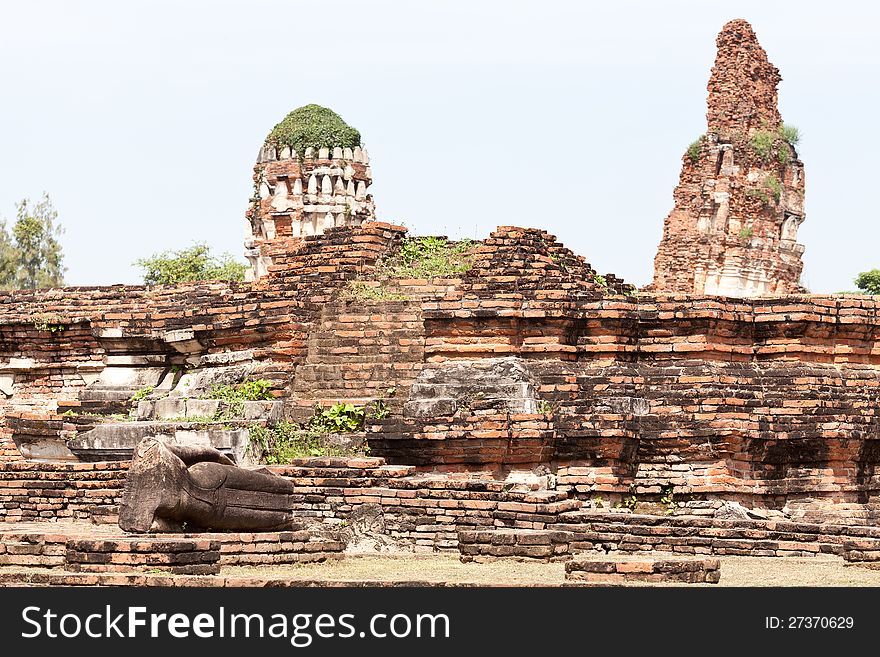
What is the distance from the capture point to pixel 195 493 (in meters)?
12.3

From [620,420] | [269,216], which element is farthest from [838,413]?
[269,216]

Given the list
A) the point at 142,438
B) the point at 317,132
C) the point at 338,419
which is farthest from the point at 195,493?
the point at 317,132

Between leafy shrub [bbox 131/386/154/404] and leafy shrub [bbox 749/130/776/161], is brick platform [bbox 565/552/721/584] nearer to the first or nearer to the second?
leafy shrub [bbox 131/386/154/404]

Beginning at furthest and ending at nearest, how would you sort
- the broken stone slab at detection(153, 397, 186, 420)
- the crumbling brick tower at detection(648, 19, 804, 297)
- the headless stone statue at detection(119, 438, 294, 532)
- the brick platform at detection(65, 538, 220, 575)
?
the crumbling brick tower at detection(648, 19, 804, 297) < the broken stone slab at detection(153, 397, 186, 420) < the headless stone statue at detection(119, 438, 294, 532) < the brick platform at detection(65, 538, 220, 575)

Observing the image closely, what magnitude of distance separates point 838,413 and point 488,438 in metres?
3.46

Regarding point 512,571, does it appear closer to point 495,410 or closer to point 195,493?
point 195,493

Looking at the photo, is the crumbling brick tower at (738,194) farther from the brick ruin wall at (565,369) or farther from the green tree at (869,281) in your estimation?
the brick ruin wall at (565,369)

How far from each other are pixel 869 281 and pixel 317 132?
17641mm

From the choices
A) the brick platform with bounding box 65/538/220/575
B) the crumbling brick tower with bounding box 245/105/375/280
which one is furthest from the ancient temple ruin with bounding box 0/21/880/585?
the crumbling brick tower with bounding box 245/105/375/280

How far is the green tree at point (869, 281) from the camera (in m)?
41.2

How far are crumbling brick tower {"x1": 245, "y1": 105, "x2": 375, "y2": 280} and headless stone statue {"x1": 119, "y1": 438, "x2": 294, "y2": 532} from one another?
17.5 m

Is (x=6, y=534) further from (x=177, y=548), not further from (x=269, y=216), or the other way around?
(x=269, y=216)

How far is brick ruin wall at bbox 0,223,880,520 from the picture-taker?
49.5ft

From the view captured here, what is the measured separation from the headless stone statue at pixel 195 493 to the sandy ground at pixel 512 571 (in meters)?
0.67
